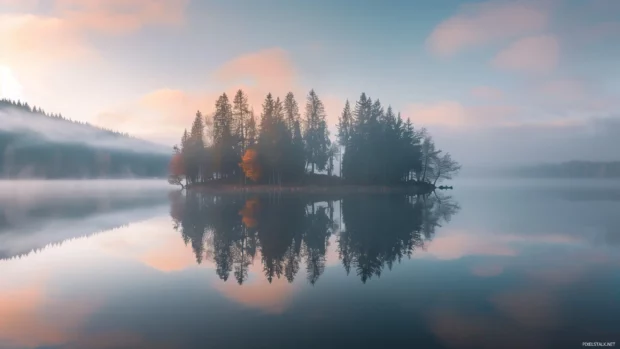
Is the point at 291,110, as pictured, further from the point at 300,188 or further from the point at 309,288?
the point at 309,288

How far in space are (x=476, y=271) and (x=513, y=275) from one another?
1.76 metres

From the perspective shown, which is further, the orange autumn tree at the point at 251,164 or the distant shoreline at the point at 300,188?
the distant shoreline at the point at 300,188

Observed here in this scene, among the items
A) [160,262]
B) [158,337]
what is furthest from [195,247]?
[158,337]

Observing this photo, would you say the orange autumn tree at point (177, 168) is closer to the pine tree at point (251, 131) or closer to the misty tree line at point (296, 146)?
the misty tree line at point (296, 146)

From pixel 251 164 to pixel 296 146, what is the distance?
12.3 m

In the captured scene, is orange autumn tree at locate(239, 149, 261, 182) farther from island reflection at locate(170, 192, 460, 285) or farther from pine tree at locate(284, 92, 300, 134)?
island reflection at locate(170, 192, 460, 285)

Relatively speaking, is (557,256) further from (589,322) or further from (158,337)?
(158,337)

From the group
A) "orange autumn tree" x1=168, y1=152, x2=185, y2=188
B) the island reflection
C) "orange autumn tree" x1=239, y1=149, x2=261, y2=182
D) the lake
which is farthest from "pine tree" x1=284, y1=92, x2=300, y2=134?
the lake

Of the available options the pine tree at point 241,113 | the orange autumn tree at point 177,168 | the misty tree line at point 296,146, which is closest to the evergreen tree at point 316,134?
the misty tree line at point 296,146

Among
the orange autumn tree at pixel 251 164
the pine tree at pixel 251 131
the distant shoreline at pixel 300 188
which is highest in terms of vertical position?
the pine tree at pixel 251 131

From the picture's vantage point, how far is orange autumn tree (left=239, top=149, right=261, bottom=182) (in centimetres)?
8494

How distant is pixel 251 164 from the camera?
85.1 m

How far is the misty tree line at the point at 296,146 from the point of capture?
87562 millimetres

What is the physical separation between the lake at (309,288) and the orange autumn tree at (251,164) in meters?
53.1
